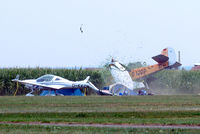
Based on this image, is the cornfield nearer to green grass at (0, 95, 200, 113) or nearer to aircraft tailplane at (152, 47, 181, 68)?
aircraft tailplane at (152, 47, 181, 68)

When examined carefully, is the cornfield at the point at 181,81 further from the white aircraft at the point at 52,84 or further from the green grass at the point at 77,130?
the green grass at the point at 77,130

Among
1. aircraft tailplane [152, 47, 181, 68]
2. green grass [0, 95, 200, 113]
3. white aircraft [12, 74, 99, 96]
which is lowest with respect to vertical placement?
green grass [0, 95, 200, 113]

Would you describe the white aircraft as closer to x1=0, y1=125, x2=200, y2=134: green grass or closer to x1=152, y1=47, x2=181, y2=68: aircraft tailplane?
x1=152, y1=47, x2=181, y2=68: aircraft tailplane

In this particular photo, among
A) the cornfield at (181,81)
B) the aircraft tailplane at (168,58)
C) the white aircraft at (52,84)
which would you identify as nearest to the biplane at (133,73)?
the aircraft tailplane at (168,58)

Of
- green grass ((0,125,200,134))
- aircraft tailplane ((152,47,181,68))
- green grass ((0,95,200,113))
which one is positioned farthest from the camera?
aircraft tailplane ((152,47,181,68))

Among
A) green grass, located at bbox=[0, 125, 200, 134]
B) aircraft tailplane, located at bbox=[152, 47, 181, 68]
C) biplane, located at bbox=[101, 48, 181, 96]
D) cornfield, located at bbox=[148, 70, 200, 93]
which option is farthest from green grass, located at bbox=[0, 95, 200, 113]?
cornfield, located at bbox=[148, 70, 200, 93]

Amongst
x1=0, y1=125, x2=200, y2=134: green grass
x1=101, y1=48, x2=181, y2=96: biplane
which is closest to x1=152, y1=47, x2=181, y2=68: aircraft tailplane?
x1=101, y1=48, x2=181, y2=96: biplane

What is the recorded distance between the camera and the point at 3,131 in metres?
11.4

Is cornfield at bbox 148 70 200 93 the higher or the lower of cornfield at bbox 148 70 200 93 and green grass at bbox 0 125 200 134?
the higher

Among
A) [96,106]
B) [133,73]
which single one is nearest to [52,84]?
[133,73]

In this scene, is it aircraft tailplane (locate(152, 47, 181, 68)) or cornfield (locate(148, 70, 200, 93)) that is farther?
cornfield (locate(148, 70, 200, 93))

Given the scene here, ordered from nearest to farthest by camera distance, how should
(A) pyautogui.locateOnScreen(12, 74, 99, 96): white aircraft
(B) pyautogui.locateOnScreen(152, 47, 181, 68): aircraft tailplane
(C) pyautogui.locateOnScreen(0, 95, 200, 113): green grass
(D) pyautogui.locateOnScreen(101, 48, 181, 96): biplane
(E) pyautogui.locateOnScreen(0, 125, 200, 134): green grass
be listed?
(E) pyautogui.locateOnScreen(0, 125, 200, 134): green grass → (C) pyautogui.locateOnScreen(0, 95, 200, 113): green grass → (A) pyautogui.locateOnScreen(12, 74, 99, 96): white aircraft → (D) pyautogui.locateOnScreen(101, 48, 181, 96): biplane → (B) pyautogui.locateOnScreen(152, 47, 181, 68): aircraft tailplane

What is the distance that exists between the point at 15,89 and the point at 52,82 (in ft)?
26.6

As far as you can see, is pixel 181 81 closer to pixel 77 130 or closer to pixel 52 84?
pixel 52 84
